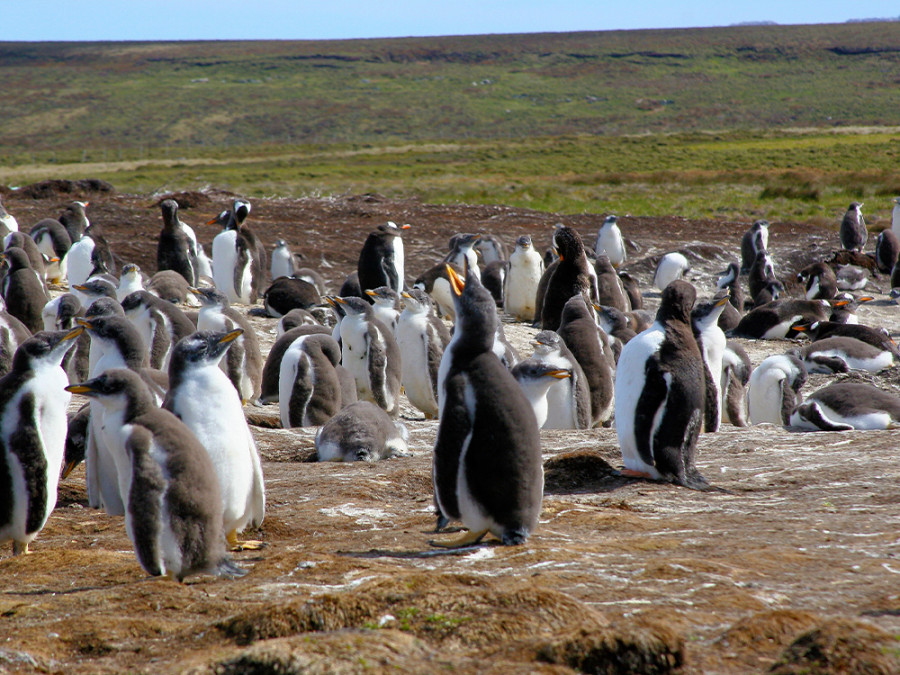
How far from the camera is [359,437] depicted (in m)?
7.29

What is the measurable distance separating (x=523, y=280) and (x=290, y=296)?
14.2 feet

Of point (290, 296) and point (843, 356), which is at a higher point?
point (290, 296)

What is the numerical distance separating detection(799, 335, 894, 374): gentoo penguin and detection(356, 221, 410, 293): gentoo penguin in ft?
21.9

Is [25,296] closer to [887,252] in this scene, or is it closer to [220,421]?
[220,421]

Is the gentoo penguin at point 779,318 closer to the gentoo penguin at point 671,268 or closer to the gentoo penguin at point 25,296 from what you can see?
the gentoo penguin at point 671,268

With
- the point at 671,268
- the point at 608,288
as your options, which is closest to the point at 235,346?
the point at 608,288

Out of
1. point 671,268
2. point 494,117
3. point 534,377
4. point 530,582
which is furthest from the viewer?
point 494,117

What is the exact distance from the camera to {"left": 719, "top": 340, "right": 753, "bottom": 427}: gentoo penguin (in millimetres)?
10094

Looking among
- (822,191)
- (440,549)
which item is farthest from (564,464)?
(822,191)

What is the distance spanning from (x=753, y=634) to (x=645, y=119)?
11080cm

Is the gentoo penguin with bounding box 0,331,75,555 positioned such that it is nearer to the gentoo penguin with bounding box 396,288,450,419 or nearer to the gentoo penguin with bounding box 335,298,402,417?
the gentoo penguin with bounding box 335,298,402,417

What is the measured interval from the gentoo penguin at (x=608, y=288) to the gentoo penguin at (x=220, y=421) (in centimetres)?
1044

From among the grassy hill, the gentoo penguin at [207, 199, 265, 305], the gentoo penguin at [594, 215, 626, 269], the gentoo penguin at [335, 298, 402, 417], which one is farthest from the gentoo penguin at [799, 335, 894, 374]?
the grassy hill

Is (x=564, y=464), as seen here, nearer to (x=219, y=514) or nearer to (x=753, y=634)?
(x=219, y=514)
